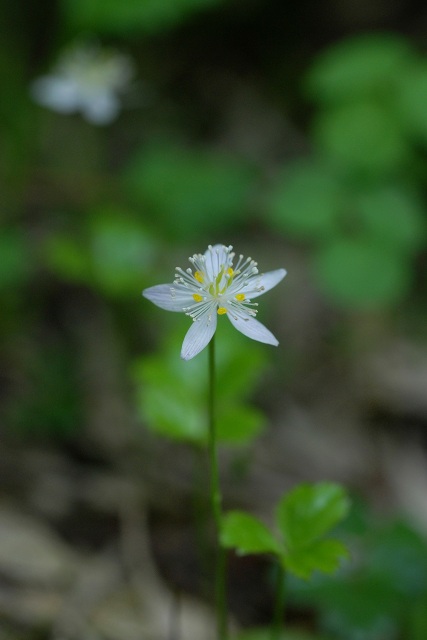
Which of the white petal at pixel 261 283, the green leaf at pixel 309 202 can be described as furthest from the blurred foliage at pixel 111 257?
the white petal at pixel 261 283

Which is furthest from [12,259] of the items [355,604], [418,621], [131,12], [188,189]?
[418,621]

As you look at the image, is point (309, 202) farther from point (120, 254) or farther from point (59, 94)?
point (59, 94)

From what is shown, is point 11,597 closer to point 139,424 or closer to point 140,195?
point 139,424

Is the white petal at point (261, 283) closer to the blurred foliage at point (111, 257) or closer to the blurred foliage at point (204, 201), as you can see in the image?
the blurred foliage at point (204, 201)

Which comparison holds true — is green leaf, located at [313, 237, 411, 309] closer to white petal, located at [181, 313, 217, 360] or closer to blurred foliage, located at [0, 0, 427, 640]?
blurred foliage, located at [0, 0, 427, 640]

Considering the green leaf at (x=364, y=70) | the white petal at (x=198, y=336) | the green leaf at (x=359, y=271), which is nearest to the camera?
the white petal at (x=198, y=336)
